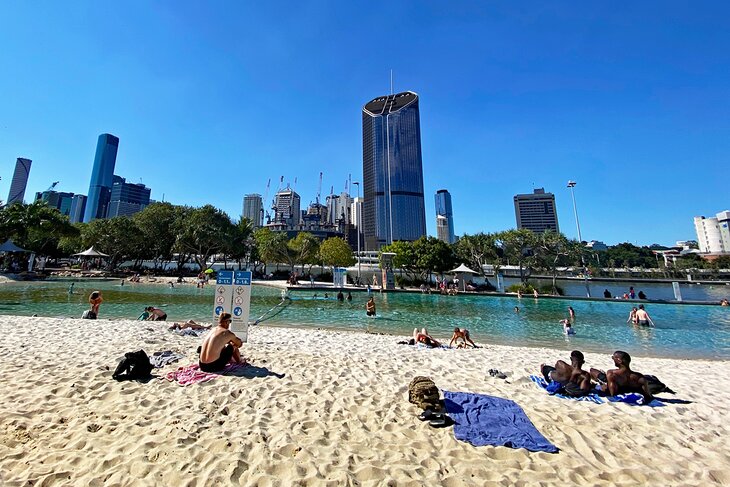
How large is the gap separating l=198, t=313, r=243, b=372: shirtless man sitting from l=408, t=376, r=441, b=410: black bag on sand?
4.12 m

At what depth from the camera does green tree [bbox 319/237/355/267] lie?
5038cm

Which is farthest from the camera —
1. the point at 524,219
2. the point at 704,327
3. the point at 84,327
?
the point at 524,219

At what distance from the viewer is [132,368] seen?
6141 millimetres

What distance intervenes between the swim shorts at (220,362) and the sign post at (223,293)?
335 centimetres

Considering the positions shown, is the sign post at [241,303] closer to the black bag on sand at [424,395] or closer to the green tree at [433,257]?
the black bag on sand at [424,395]

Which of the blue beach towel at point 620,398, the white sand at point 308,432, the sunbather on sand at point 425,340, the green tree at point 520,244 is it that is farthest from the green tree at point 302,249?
the blue beach towel at point 620,398

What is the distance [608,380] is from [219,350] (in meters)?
8.35

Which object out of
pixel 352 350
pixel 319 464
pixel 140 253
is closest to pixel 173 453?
pixel 319 464

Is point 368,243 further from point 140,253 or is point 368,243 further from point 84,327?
point 84,327

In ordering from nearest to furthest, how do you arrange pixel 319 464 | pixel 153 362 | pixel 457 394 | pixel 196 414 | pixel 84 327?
pixel 319 464
pixel 196 414
pixel 457 394
pixel 153 362
pixel 84 327

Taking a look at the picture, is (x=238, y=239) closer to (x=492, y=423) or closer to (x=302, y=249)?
(x=302, y=249)

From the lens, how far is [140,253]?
5794 centimetres

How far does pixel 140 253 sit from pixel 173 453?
67.5 m

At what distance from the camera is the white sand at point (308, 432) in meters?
3.52
